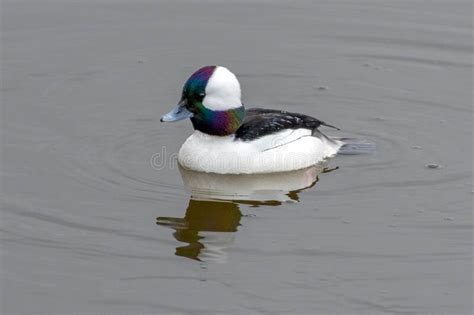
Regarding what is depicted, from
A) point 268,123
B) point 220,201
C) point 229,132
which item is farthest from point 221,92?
point 220,201

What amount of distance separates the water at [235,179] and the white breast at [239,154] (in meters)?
0.19

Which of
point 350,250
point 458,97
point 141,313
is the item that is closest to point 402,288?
point 350,250

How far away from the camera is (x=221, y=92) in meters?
13.1

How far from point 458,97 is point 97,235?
19.8ft

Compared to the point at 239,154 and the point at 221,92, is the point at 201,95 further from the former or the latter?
the point at 239,154

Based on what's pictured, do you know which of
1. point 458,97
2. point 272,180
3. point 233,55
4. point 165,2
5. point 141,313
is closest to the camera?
point 141,313

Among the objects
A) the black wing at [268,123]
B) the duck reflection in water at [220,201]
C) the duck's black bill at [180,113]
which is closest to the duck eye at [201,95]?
the duck's black bill at [180,113]

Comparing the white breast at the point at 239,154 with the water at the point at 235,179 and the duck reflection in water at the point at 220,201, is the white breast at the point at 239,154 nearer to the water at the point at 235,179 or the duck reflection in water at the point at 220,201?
the duck reflection in water at the point at 220,201

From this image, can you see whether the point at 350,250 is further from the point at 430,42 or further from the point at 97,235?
the point at 430,42

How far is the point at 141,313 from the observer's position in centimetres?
1003

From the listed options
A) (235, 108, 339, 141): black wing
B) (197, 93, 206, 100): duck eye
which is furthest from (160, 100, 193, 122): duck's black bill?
(235, 108, 339, 141): black wing

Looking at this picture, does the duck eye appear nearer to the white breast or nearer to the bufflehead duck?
the bufflehead duck

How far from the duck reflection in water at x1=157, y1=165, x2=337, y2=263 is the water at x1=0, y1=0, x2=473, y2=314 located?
1.2 inches

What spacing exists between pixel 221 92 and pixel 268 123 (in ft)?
2.27
